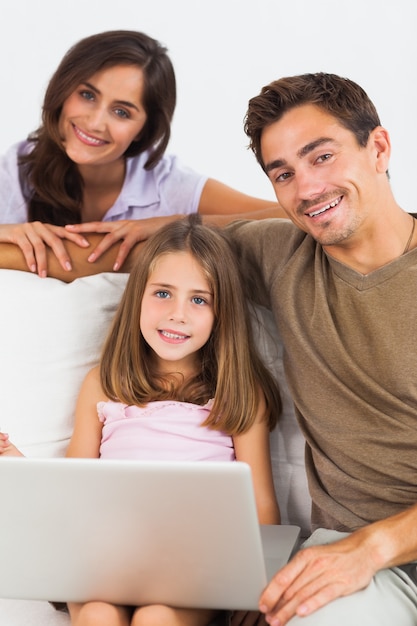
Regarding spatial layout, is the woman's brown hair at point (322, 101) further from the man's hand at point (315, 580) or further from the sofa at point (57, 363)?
the man's hand at point (315, 580)

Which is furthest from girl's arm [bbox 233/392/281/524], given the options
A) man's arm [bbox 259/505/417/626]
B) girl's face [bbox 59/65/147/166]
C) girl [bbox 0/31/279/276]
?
girl's face [bbox 59/65/147/166]

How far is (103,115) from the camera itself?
229 cm

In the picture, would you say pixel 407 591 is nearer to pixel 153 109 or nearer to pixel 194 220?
pixel 194 220

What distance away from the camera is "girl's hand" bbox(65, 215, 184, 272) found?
76.3 inches

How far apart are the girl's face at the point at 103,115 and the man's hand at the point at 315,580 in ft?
4.45

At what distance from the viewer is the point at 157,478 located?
3.87ft

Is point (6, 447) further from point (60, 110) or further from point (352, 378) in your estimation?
point (60, 110)

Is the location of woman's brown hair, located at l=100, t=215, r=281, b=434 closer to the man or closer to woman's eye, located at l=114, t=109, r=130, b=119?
the man

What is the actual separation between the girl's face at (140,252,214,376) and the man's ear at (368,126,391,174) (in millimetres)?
412

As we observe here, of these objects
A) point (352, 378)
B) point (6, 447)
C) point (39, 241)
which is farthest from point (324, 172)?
point (6, 447)

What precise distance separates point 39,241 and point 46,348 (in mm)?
247

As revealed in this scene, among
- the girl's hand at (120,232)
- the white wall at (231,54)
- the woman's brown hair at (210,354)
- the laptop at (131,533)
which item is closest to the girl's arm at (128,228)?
the girl's hand at (120,232)

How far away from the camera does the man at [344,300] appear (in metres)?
1.54

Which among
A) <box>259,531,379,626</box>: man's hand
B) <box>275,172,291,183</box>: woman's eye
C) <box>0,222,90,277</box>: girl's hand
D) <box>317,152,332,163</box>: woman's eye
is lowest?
<box>259,531,379,626</box>: man's hand
